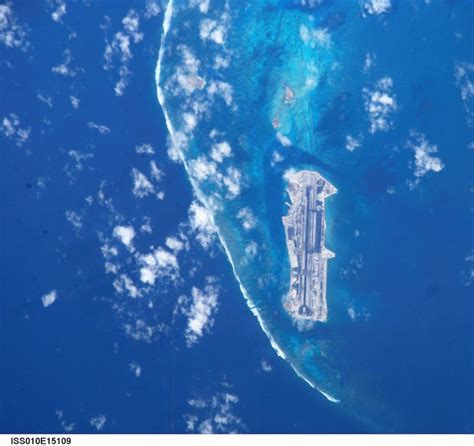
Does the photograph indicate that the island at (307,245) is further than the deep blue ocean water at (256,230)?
Yes

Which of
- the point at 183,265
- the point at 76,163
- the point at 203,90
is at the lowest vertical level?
the point at 183,265

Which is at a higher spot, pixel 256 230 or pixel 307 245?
pixel 256 230

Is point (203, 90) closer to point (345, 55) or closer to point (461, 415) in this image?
point (345, 55)

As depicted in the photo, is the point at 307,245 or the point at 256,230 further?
Answer: the point at 256,230

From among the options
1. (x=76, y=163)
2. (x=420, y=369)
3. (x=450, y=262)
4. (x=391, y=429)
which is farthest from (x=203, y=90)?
(x=391, y=429)
